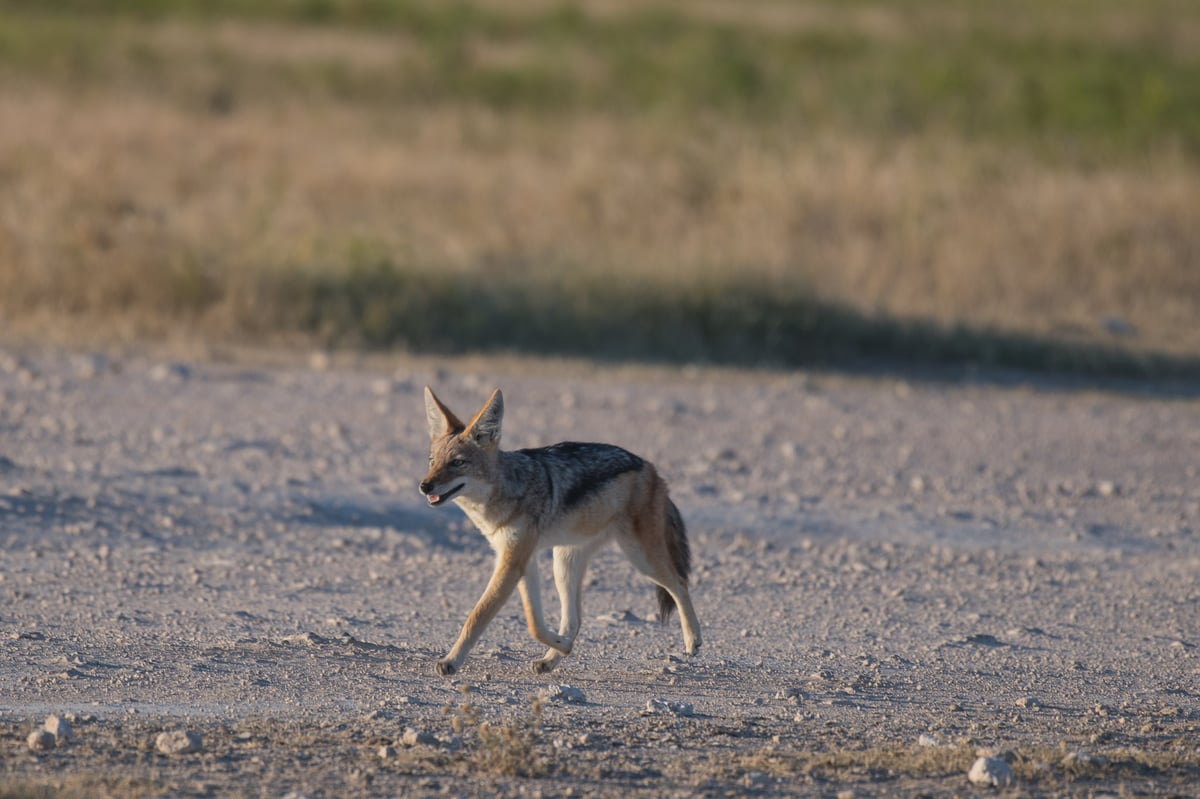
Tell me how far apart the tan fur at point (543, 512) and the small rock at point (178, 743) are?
1.19 meters

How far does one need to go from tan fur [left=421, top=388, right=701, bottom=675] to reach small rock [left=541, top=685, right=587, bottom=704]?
14.0 inches

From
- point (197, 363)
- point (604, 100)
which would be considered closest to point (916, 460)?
point (197, 363)

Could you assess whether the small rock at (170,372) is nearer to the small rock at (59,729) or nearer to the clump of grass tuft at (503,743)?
the small rock at (59,729)

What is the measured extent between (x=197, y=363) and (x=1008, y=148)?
13.0 m

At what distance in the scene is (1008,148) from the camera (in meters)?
21.3

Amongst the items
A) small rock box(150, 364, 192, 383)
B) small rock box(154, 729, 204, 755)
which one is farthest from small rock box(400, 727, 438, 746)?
small rock box(150, 364, 192, 383)

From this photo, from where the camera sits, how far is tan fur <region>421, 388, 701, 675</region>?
5945mm

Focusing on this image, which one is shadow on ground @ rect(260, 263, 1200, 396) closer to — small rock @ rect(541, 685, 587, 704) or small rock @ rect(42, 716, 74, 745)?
small rock @ rect(541, 685, 587, 704)

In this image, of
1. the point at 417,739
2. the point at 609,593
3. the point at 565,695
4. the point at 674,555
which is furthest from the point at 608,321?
the point at 417,739

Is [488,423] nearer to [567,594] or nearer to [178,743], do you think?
[567,594]

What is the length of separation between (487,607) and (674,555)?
3.35 ft

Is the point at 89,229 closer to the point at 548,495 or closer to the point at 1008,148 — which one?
the point at 548,495

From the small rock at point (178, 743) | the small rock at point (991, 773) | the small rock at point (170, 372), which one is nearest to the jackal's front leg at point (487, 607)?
the small rock at point (178, 743)

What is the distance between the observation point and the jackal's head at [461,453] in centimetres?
582
